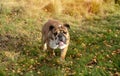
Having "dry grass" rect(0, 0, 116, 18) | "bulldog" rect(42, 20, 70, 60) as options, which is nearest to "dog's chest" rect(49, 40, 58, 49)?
"bulldog" rect(42, 20, 70, 60)

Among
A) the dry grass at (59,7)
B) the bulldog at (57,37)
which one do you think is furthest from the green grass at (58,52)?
the dry grass at (59,7)

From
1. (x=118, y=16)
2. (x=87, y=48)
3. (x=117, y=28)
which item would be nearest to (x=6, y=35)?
(x=87, y=48)

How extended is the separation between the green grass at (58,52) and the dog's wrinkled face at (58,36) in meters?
0.43

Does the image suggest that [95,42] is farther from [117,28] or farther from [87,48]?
[117,28]

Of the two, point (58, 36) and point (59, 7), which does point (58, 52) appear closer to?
point (58, 36)

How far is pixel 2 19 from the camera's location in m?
11.7

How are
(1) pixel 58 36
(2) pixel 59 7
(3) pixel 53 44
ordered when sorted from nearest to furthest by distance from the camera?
(1) pixel 58 36 → (3) pixel 53 44 → (2) pixel 59 7

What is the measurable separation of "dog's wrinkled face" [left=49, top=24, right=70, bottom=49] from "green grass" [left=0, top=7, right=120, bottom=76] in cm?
43

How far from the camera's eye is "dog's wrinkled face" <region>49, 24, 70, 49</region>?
7984 millimetres

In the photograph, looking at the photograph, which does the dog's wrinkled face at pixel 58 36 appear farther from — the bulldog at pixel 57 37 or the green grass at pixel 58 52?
the green grass at pixel 58 52

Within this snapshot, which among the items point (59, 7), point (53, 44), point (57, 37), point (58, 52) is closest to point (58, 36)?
point (57, 37)

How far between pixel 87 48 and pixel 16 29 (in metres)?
2.75

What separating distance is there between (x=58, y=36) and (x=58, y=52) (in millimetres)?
1045

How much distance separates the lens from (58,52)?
8.93 m
